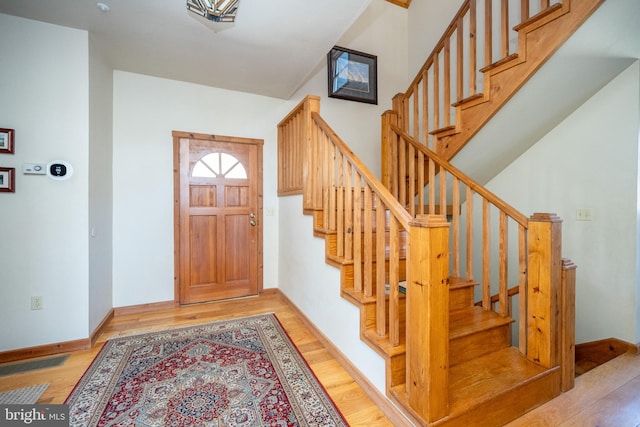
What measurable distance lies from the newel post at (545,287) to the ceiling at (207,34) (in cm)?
188

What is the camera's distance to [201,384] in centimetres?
179

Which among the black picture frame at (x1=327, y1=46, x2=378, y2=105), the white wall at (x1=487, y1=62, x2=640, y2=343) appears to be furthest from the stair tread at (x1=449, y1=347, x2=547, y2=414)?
the black picture frame at (x1=327, y1=46, x2=378, y2=105)

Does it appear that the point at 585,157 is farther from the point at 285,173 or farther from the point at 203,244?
the point at 203,244

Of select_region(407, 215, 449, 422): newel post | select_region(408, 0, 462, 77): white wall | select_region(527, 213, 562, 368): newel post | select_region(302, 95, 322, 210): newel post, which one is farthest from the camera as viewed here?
select_region(408, 0, 462, 77): white wall

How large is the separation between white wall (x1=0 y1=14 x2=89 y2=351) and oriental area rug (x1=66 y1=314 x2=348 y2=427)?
1.74 feet

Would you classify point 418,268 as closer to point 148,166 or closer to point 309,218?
point 309,218

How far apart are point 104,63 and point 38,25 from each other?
49 cm

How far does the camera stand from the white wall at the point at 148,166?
113 inches

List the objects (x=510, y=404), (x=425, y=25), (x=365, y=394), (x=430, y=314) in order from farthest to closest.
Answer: (x=425, y=25) < (x=365, y=394) < (x=510, y=404) < (x=430, y=314)

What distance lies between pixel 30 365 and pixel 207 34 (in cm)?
280

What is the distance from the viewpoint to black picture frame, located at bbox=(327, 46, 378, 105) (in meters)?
3.49

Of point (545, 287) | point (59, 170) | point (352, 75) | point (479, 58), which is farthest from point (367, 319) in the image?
point (479, 58)

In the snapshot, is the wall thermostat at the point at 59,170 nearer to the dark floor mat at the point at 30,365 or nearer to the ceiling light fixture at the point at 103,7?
the ceiling light fixture at the point at 103,7

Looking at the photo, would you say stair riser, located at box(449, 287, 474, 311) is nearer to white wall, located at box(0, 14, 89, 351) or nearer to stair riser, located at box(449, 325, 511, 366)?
stair riser, located at box(449, 325, 511, 366)
